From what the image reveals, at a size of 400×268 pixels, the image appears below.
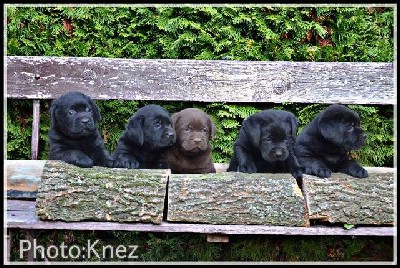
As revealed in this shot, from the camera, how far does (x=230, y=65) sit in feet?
24.9

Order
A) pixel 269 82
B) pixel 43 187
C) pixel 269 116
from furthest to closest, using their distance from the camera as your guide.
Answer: pixel 269 82, pixel 269 116, pixel 43 187

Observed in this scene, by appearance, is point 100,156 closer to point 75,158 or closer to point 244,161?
point 75,158

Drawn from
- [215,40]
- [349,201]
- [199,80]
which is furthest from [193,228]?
[215,40]

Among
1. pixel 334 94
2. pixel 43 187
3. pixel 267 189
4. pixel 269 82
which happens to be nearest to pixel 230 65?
pixel 269 82

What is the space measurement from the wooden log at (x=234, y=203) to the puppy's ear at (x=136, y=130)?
2.31 feet

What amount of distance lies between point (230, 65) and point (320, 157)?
1.88 meters

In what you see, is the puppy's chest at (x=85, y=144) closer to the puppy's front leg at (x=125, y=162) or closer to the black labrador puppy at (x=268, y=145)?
the puppy's front leg at (x=125, y=162)

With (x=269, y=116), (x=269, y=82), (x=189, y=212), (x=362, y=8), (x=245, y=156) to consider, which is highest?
(x=362, y=8)

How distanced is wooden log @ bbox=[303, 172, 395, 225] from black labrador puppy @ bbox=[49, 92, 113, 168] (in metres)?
1.92

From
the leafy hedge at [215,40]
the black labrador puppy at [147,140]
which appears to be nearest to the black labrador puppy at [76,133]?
the black labrador puppy at [147,140]

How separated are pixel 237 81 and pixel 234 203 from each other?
7.86ft

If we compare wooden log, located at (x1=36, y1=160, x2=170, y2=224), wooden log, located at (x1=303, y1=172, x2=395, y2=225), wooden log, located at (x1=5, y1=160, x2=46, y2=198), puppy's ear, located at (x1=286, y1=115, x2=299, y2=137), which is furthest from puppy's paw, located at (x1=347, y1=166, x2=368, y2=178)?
wooden log, located at (x1=5, y1=160, x2=46, y2=198)

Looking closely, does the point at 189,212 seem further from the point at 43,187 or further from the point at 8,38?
the point at 8,38

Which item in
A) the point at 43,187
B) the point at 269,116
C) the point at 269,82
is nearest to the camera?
the point at 43,187
